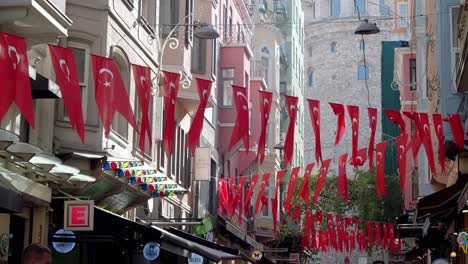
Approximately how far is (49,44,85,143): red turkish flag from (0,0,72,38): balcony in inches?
48.0

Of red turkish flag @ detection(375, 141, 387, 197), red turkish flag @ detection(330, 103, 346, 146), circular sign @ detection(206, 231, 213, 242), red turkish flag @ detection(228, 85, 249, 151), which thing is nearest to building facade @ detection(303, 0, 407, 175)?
circular sign @ detection(206, 231, 213, 242)

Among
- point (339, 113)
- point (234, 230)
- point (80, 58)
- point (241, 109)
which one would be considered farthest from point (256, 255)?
point (80, 58)

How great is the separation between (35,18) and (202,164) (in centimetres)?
1831

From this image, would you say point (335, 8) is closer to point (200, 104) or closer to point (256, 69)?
point (256, 69)

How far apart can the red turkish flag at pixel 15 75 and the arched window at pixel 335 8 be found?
359ft

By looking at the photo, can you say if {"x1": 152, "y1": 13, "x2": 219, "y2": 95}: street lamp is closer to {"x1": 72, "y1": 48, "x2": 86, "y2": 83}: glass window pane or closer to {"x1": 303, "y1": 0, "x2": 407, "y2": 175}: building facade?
{"x1": 72, "y1": 48, "x2": 86, "y2": 83}: glass window pane

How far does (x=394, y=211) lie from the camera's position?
230ft

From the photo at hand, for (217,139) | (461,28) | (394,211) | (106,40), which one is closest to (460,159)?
(461,28)

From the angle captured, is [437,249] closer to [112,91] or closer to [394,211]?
[112,91]

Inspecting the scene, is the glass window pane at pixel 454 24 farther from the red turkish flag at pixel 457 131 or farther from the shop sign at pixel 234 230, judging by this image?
the shop sign at pixel 234 230

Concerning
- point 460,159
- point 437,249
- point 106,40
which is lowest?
point 437,249

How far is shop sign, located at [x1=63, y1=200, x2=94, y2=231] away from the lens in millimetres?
18812

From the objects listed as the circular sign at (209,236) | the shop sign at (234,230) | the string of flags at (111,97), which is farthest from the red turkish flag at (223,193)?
the string of flags at (111,97)

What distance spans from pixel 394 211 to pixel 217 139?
30.1m
